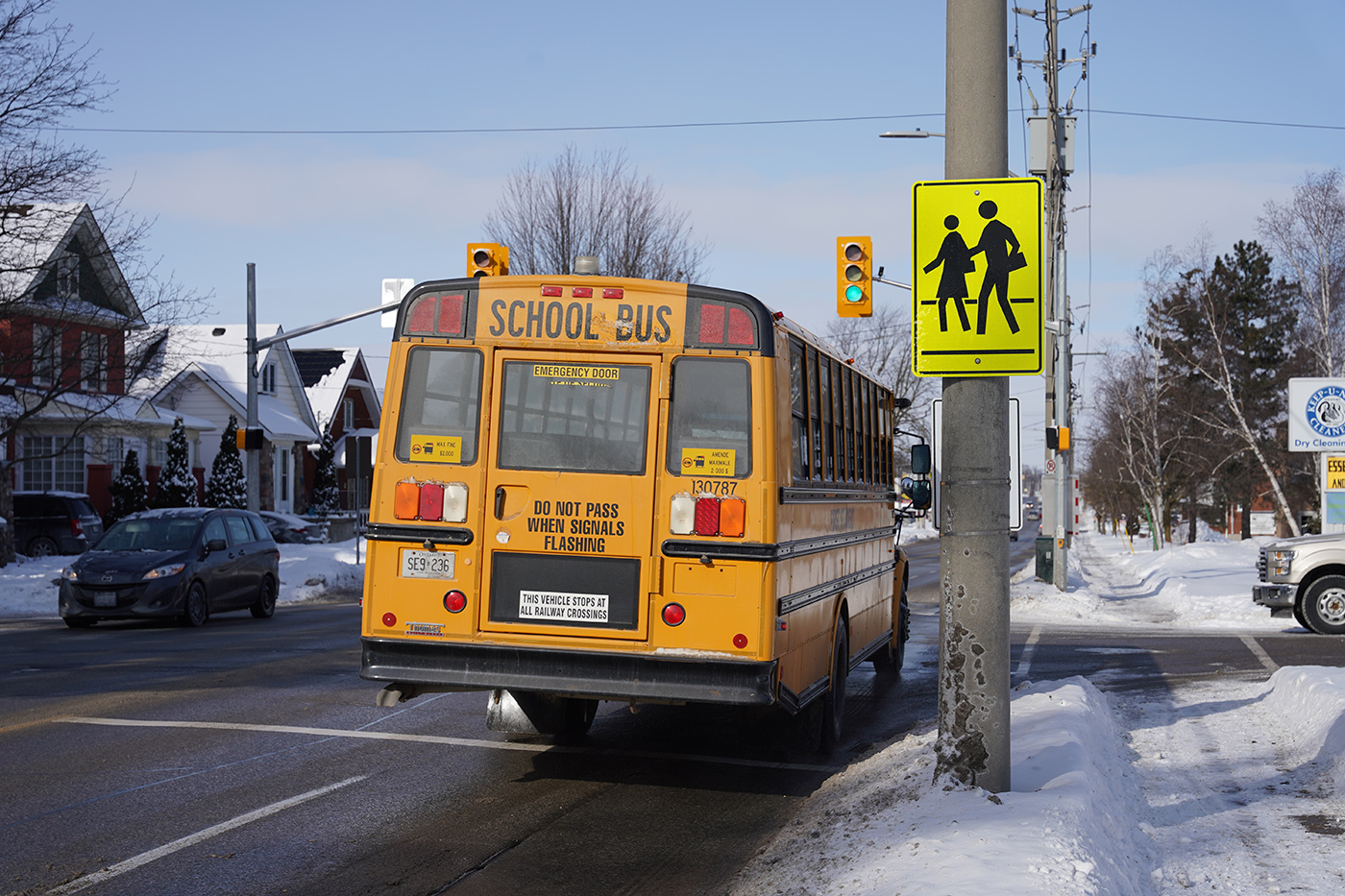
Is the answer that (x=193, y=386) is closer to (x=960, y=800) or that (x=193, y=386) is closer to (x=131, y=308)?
(x=131, y=308)

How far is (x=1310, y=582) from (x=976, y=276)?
1420cm

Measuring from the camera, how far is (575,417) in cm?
790

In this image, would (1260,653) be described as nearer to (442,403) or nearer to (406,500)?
(442,403)

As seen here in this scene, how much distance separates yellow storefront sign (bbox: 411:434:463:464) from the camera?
26.1ft

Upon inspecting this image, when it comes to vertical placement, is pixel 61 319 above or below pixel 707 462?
above

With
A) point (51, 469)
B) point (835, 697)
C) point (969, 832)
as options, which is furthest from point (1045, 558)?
point (51, 469)

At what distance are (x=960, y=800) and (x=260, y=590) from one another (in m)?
16.3

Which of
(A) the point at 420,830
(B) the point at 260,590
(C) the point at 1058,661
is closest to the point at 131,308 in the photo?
(B) the point at 260,590

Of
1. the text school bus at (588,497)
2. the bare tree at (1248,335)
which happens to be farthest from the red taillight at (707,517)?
the bare tree at (1248,335)

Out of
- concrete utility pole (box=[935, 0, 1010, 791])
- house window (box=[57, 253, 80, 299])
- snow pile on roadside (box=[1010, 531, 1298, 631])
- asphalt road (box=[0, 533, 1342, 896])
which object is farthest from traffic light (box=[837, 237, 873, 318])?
house window (box=[57, 253, 80, 299])

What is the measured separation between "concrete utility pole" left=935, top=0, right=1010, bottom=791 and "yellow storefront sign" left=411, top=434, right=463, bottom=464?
3049mm

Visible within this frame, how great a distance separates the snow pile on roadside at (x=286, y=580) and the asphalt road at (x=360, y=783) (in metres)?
9.20

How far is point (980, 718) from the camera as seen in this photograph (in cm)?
619

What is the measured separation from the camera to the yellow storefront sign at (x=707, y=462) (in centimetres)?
768
